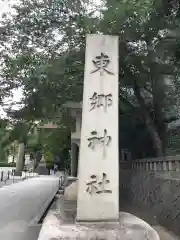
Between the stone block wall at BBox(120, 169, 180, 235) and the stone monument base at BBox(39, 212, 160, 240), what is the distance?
2757 mm

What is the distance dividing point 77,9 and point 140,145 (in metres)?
6.00

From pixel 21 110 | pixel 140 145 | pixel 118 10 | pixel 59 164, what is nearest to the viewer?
pixel 118 10

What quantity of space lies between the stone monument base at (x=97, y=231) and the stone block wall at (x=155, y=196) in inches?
109

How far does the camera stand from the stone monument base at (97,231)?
4.22 m

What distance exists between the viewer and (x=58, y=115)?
1398cm

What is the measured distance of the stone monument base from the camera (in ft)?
13.9

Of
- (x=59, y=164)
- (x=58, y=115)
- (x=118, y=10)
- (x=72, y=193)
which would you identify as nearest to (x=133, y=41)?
(x=118, y=10)

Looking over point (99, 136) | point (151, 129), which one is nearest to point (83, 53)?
point (151, 129)

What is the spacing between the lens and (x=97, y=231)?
4367 millimetres

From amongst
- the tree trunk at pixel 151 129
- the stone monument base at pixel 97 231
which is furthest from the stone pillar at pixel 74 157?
the stone monument base at pixel 97 231

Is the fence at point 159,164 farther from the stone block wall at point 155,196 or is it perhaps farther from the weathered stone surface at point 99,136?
the weathered stone surface at point 99,136

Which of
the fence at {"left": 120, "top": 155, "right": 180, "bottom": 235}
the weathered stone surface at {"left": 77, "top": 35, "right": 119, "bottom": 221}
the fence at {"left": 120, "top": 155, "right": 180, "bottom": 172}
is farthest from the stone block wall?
the weathered stone surface at {"left": 77, "top": 35, "right": 119, "bottom": 221}

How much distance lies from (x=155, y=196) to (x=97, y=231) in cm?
475

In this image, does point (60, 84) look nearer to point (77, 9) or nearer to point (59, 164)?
point (77, 9)
